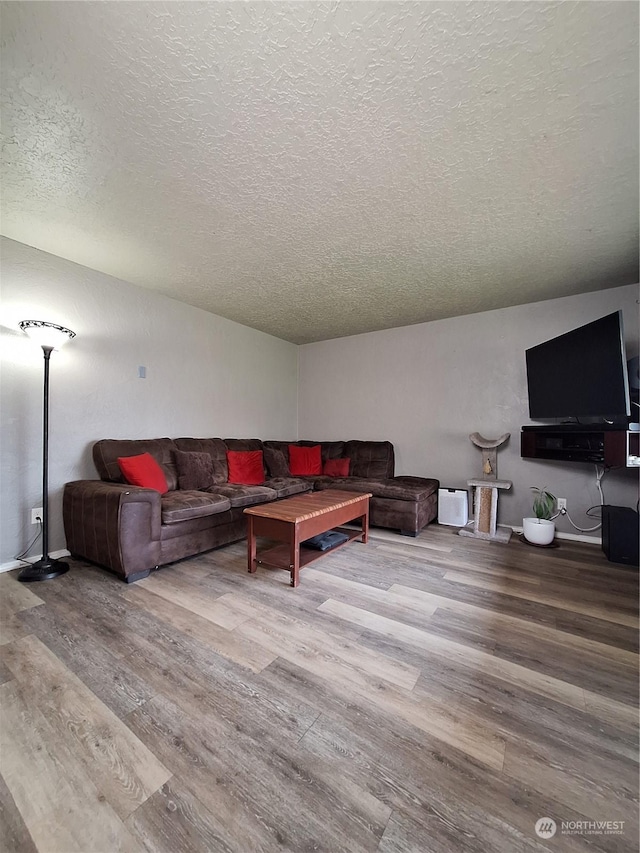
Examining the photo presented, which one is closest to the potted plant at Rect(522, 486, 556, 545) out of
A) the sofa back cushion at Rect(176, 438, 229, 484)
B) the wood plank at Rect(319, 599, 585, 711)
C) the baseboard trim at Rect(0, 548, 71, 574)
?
the wood plank at Rect(319, 599, 585, 711)

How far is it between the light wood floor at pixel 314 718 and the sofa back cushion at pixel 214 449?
1599 millimetres

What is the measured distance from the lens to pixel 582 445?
304 cm

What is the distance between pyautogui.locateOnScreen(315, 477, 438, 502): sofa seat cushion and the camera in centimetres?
351

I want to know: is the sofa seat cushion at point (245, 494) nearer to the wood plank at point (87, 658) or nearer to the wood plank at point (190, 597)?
the wood plank at point (190, 597)

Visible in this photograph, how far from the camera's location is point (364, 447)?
4.58 m

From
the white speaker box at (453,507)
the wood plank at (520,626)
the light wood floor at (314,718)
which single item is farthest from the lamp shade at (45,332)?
the white speaker box at (453,507)

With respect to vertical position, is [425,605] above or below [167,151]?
below

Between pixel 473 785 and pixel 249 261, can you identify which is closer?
pixel 473 785

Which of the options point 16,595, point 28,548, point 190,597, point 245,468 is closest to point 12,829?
→ point 190,597

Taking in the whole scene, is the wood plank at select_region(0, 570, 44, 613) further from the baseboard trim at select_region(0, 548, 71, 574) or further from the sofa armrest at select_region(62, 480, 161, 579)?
the sofa armrest at select_region(62, 480, 161, 579)

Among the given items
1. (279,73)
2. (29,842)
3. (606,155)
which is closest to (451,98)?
(279,73)

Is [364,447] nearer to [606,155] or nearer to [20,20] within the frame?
[606,155]

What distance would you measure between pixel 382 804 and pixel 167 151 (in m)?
2.75

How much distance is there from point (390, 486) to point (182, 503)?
2131mm
